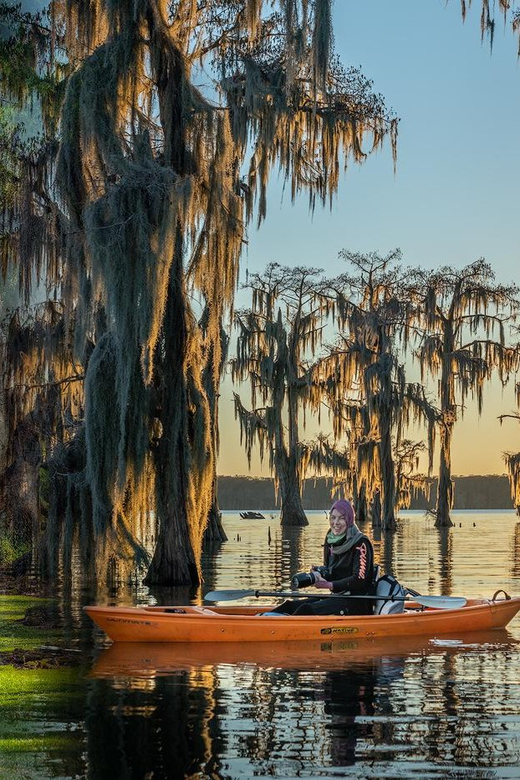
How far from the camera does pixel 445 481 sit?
165ft

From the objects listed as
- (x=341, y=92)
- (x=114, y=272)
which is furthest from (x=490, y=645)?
(x=341, y=92)

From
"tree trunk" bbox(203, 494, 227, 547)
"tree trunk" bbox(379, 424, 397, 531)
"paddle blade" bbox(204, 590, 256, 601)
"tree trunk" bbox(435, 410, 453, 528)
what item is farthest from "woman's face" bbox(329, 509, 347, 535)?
"tree trunk" bbox(435, 410, 453, 528)

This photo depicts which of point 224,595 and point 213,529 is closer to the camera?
point 224,595

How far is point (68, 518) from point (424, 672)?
351 inches

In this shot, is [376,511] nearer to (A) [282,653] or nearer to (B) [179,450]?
(B) [179,450]

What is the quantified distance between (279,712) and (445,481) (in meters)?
42.8

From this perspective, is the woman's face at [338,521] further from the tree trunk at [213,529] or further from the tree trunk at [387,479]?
the tree trunk at [387,479]

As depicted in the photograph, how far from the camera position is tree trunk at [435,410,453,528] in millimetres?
48312

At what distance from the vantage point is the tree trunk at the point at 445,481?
48.3 meters

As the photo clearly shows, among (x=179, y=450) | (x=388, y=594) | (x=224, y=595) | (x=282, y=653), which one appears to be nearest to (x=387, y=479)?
(x=179, y=450)

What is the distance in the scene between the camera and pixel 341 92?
28.2 meters

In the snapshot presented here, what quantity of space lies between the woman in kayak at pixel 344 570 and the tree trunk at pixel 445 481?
35415 mm

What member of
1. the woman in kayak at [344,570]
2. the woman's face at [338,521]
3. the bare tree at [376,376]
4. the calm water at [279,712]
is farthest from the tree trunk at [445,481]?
the woman's face at [338,521]

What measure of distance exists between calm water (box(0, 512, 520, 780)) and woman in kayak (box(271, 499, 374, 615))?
0.53m
